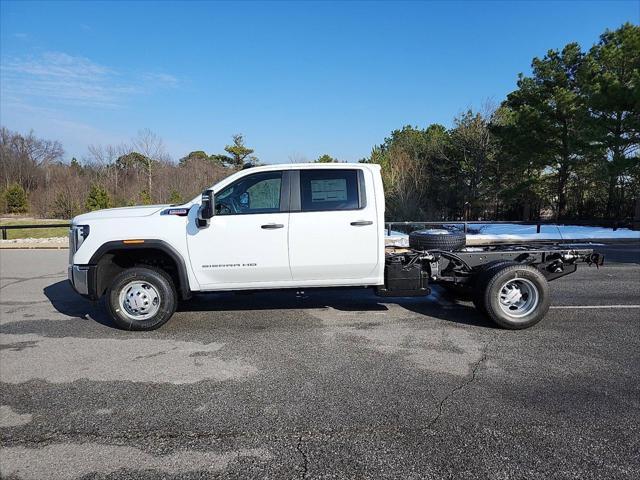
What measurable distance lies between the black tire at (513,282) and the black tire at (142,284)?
13.2 ft

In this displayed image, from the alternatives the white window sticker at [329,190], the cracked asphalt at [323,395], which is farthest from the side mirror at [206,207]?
the cracked asphalt at [323,395]

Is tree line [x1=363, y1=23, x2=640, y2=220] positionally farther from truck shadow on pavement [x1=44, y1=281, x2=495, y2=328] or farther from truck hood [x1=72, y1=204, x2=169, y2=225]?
truck hood [x1=72, y1=204, x2=169, y2=225]

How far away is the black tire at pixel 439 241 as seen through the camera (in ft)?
19.9

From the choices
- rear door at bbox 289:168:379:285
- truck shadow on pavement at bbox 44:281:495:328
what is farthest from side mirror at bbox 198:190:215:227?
truck shadow on pavement at bbox 44:281:495:328

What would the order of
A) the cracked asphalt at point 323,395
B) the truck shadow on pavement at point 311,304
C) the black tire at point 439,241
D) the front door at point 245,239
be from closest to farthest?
the cracked asphalt at point 323,395 < the front door at point 245,239 < the black tire at point 439,241 < the truck shadow on pavement at point 311,304

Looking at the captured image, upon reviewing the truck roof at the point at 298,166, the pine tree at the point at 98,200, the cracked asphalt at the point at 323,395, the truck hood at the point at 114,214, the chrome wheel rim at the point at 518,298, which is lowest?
the cracked asphalt at the point at 323,395

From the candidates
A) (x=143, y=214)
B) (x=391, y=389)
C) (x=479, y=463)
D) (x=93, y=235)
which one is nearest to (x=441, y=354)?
(x=391, y=389)

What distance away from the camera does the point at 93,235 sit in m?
5.41

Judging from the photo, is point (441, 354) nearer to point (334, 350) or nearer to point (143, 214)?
point (334, 350)

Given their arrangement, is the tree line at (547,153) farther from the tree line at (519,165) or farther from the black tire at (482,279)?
the black tire at (482,279)

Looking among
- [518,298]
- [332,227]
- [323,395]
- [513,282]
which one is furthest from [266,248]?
[518,298]

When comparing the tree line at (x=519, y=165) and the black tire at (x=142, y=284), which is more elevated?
the tree line at (x=519, y=165)

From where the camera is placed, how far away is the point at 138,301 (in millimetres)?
5555

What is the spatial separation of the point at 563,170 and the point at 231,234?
2412 cm
